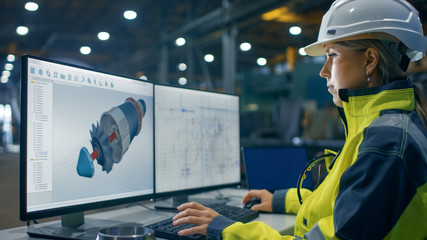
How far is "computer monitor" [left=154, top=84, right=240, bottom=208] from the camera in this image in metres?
1.33

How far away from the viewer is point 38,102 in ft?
3.06

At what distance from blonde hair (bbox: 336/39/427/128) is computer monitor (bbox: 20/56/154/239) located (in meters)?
0.70

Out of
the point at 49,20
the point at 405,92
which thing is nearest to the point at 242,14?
the point at 49,20

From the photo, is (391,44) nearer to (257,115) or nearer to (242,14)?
(242,14)

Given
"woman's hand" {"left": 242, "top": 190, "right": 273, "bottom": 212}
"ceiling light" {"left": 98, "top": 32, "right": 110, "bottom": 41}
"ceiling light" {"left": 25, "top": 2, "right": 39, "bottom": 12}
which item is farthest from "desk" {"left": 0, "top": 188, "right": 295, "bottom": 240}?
"ceiling light" {"left": 98, "top": 32, "right": 110, "bottom": 41}

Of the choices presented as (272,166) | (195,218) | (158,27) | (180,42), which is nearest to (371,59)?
(195,218)

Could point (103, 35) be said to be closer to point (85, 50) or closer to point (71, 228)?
point (85, 50)

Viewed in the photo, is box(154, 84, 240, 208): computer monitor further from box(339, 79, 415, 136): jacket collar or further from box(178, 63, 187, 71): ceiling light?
box(178, 63, 187, 71): ceiling light

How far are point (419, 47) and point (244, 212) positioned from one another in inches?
29.1

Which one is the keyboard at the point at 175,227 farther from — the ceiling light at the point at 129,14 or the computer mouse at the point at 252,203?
the ceiling light at the point at 129,14

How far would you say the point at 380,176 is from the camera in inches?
27.8

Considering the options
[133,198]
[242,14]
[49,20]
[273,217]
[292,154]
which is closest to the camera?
[133,198]

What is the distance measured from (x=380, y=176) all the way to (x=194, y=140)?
840mm

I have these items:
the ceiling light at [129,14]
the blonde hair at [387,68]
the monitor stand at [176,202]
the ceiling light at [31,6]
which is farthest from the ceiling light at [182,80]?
the blonde hair at [387,68]
